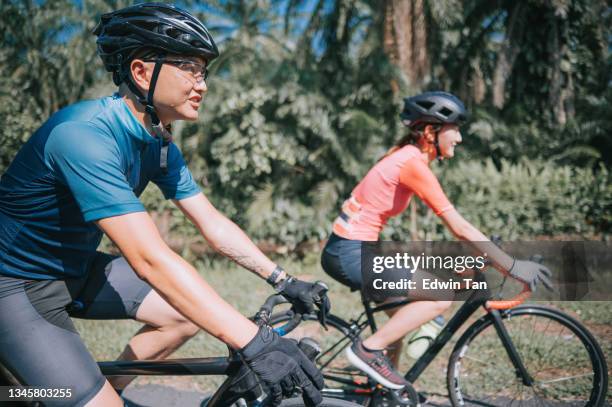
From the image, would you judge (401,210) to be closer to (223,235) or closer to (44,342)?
(223,235)

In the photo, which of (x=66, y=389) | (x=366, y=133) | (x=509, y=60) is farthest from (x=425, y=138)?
(x=509, y=60)

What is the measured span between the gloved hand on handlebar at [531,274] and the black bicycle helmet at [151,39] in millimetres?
2122

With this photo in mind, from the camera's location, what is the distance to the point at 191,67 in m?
2.05

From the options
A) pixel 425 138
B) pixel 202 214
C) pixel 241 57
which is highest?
pixel 241 57

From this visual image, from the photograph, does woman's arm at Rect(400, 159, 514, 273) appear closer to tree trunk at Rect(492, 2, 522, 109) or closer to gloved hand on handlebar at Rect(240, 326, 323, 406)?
gloved hand on handlebar at Rect(240, 326, 323, 406)

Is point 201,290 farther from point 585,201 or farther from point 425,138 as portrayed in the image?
point 585,201

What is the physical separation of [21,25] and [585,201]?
32.4 feet

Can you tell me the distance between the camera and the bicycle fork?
3.06 m

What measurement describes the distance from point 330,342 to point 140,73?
3420mm

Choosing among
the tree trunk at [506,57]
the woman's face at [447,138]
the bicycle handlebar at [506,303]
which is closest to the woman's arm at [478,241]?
the bicycle handlebar at [506,303]

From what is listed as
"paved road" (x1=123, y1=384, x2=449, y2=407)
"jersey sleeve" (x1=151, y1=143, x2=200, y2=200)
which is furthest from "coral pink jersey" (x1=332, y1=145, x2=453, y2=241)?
"paved road" (x1=123, y1=384, x2=449, y2=407)

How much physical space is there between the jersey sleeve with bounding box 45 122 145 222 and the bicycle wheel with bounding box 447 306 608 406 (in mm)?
2397

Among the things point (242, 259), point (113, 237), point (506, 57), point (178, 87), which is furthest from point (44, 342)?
point (506, 57)

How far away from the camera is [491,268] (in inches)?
122
